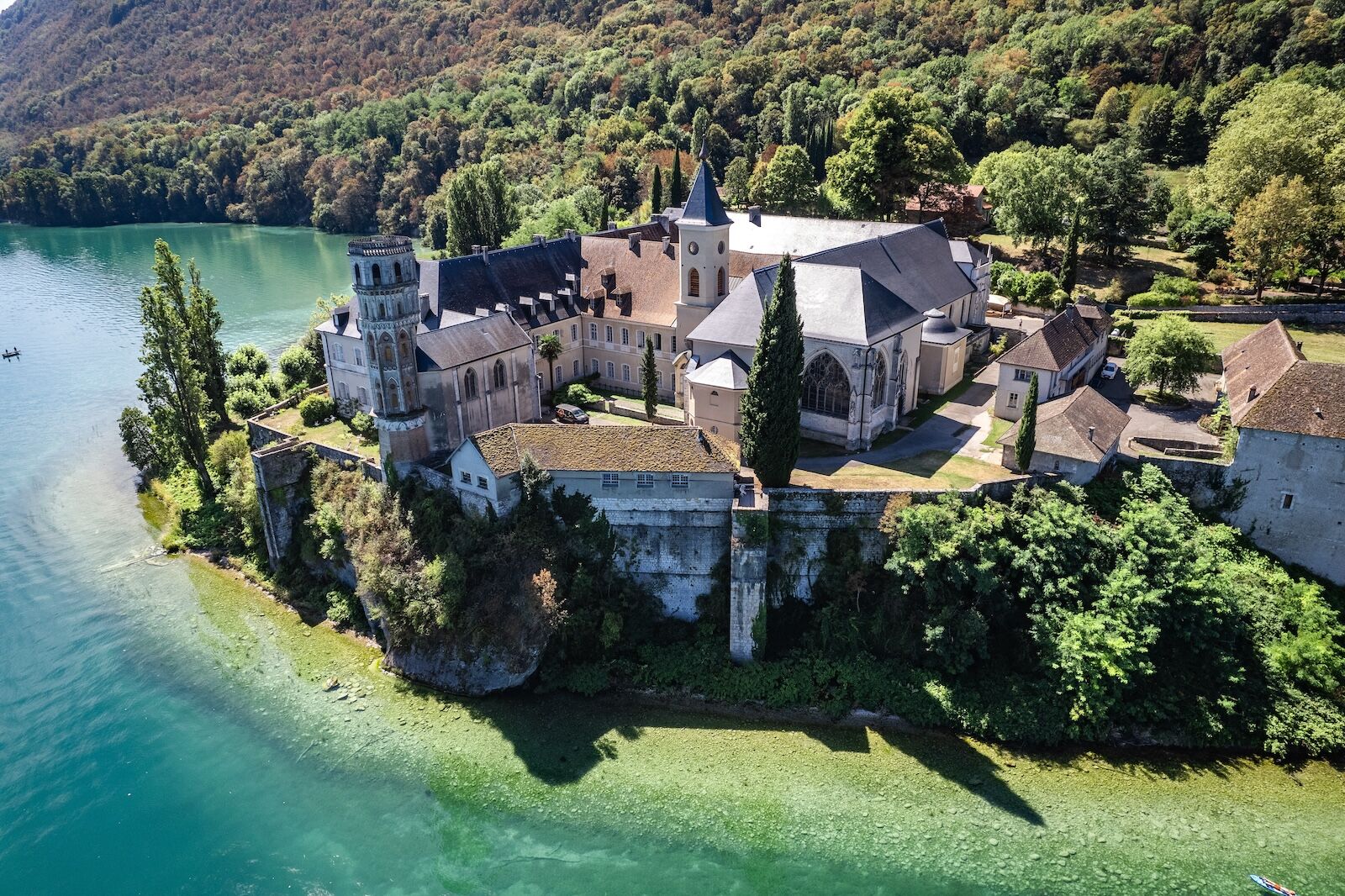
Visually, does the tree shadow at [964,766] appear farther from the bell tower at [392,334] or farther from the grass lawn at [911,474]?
the bell tower at [392,334]

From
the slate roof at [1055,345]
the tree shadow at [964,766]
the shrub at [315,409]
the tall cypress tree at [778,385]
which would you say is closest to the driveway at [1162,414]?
the slate roof at [1055,345]

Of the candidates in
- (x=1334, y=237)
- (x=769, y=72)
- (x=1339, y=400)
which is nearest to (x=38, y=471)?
(x=1339, y=400)

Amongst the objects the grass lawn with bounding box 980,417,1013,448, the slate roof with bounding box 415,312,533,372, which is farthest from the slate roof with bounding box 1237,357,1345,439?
the slate roof with bounding box 415,312,533,372

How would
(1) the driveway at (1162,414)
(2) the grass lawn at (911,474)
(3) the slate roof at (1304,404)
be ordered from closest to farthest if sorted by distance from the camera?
(3) the slate roof at (1304,404)
(2) the grass lawn at (911,474)
(1) the driveway at (1162,414)

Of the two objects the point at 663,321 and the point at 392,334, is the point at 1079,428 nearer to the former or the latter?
the point at 663,321

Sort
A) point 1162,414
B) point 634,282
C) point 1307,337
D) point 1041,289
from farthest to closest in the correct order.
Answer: point 1041,289 → point 634,282 → point 1307,337 → point 1162,414

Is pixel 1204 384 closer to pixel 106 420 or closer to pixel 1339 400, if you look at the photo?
pixel 1339 400

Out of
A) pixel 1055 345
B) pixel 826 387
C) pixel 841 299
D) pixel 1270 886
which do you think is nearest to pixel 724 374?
pixel 826 387
